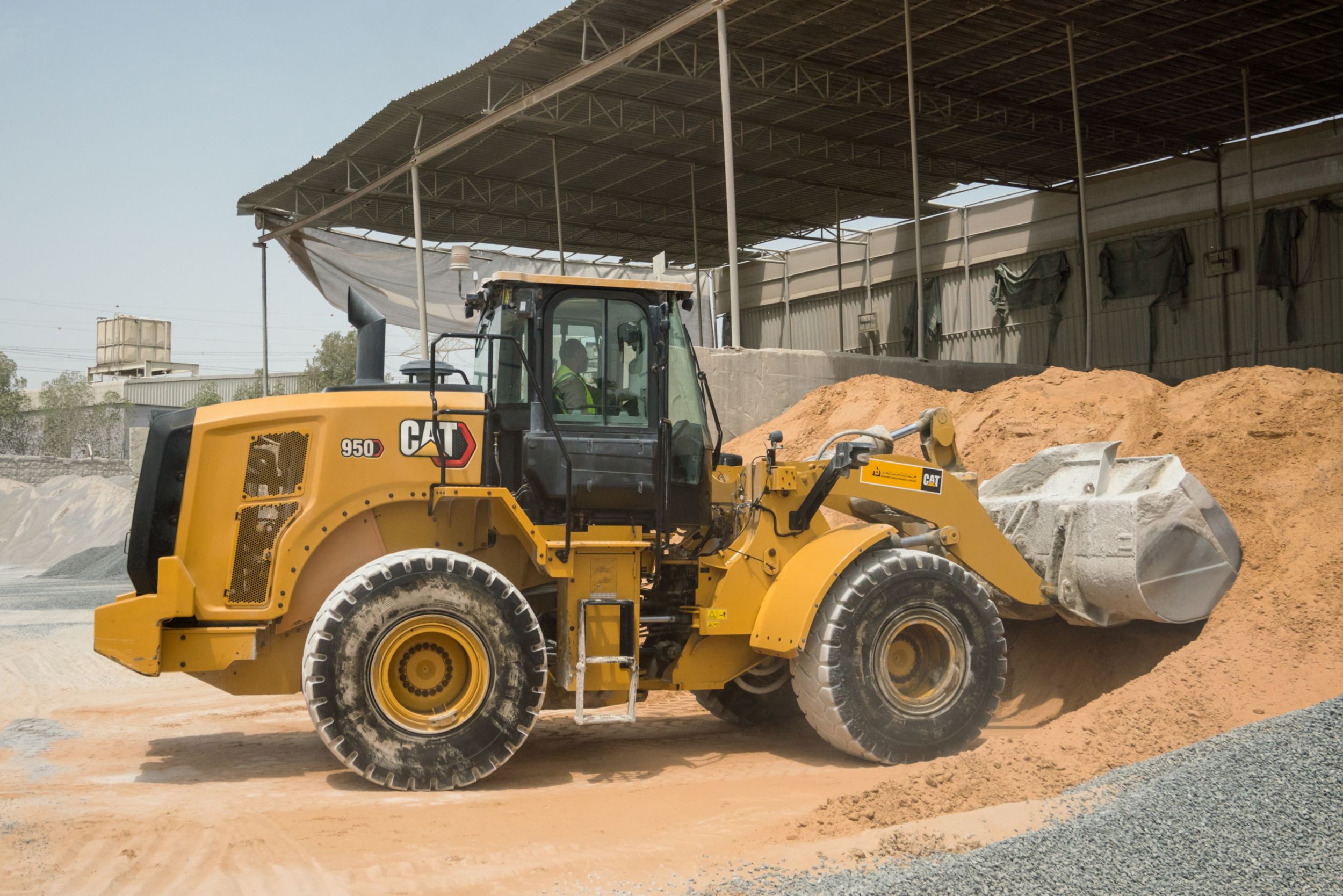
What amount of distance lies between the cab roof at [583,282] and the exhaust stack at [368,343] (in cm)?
113

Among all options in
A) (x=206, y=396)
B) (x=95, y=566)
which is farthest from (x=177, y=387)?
(x=95, y=566)

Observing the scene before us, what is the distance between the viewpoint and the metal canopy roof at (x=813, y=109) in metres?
17.2

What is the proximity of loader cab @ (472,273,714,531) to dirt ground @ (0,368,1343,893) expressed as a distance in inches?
63.5

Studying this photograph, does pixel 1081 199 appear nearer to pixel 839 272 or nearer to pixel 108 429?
pixel 839 272

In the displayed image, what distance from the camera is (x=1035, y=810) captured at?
5000 millimetres

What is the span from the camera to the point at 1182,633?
25.6ft

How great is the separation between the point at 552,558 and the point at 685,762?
1534mm

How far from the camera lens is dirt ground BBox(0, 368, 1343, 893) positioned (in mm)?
4898

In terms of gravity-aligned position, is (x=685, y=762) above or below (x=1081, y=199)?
below

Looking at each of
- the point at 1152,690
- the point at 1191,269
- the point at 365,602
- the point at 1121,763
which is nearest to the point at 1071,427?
the point at 1152,690

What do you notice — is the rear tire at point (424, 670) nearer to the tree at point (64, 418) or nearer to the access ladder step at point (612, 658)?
the access ladder step at point (612, 658)

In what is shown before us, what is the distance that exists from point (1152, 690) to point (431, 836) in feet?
13.9

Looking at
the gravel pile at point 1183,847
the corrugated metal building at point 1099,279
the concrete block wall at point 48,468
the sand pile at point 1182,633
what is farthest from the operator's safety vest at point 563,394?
the concrete block wall at point 48,468

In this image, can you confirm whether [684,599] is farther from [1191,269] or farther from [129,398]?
[129,398]
